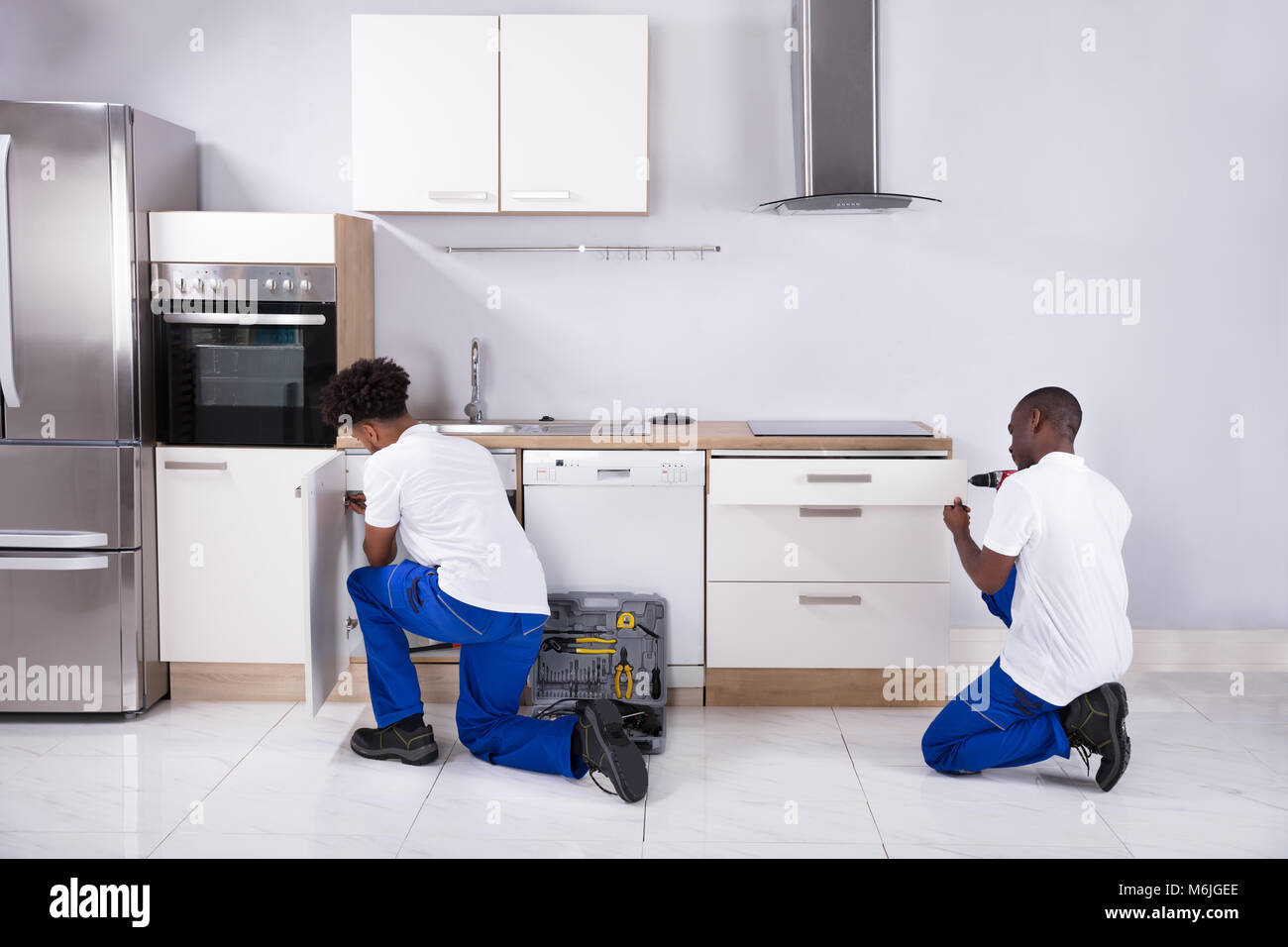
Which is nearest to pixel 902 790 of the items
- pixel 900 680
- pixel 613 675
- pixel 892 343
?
pixel 900 680

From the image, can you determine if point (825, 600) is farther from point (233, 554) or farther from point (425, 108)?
point (425, 108)

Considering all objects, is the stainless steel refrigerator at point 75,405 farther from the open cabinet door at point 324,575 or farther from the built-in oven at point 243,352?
the open cabinet door at point 324,575

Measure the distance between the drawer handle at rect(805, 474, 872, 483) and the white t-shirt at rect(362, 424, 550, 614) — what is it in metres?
0.96

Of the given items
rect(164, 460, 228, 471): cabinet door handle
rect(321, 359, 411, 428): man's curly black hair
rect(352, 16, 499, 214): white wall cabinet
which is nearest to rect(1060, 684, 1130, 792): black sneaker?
rect(321, 359, 411, 428): man's curly black hair

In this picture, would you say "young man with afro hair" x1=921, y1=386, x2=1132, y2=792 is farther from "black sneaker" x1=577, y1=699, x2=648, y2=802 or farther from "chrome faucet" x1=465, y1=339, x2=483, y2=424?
"chrome faucet" x1=465, y1=339, x2=483, y2=424

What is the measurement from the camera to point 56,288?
3148 millimetres

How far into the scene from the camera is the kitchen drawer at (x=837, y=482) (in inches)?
128

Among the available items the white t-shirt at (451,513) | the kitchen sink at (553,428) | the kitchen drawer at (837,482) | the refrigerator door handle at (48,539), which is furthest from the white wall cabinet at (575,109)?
the refrigerator door handle at (48,539)

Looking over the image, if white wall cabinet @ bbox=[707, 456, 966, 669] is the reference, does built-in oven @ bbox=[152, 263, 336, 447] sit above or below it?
above

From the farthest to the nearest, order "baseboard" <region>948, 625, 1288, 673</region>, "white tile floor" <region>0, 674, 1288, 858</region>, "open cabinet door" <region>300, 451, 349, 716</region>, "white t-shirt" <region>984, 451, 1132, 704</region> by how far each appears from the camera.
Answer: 1. "baseboard" <region>948, 625, 1288, 673</region>
2. "open cabinet door" <region>300, 451, 349, 716</region>
3. "white t-shirt" <region>984, 451, 1132, 704</region>
4. "white tile floor" <region>0, 674, 1288, 858</region>

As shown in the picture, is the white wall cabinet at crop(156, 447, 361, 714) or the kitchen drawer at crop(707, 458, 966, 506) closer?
the kitchen drawer at crop(707, 458, 966, 506)

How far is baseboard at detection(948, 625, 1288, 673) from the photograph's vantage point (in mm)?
3812

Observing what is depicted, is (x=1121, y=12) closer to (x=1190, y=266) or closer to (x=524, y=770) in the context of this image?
(x=1190, y=266)

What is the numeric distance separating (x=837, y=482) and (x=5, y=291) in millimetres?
2488
